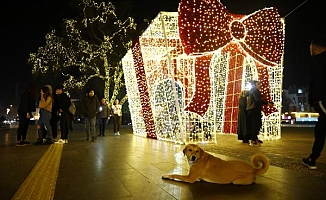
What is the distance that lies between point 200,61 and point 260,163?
485 cm

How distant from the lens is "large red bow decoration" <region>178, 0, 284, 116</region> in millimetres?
8242

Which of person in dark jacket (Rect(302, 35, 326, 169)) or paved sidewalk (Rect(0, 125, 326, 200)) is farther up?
person in dark jacket (Rect(302, 35, 326, 169))

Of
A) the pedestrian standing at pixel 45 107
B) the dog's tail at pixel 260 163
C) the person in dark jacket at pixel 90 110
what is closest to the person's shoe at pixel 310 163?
the dog's tail at pixel 260 163

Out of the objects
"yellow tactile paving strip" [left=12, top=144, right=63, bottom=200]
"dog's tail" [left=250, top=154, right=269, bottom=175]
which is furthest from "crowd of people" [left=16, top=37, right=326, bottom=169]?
"dog's tail" [left=250, top=154, right=269, bottom=175]

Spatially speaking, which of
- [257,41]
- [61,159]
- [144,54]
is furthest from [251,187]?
[144,54]

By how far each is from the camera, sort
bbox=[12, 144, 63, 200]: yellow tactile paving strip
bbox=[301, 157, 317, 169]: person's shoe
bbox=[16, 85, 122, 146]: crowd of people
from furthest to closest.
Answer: bbox=[16, 85, 122, 146]: crowd of people → bbox=[301, 157, 317, 169]: person's shoe → bbox=[12, 144, 63, 200]: yellow tactile paving strip

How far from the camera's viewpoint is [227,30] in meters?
8.67

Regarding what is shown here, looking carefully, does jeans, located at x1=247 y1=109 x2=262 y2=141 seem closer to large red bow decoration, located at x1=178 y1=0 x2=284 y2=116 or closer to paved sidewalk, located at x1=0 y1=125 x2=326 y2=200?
large red bow decoration, located at x1=178 y1=0 x2=284 y2=116

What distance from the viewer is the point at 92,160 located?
258 inches

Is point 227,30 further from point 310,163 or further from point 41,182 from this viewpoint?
point 41,182

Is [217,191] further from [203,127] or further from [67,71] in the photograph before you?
[67,71]

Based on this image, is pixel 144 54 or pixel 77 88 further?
pixel 77 88

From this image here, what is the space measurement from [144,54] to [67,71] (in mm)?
15126

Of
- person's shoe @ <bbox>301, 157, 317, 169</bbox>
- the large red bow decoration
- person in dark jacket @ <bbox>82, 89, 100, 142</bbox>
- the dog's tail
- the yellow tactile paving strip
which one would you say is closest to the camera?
the yellow tactile paving strip
